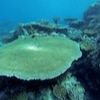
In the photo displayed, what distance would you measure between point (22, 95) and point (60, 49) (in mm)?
1515

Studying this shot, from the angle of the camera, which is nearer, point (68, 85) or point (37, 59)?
point (37, 59)

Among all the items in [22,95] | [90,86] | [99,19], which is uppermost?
[99,19]

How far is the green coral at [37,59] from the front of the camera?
4418 mm

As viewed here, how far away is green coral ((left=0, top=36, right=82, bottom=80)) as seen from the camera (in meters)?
4.42

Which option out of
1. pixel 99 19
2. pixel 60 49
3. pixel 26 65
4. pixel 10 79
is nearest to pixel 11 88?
pixel 10 79

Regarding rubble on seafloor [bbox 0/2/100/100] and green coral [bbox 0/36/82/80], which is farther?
rubble on seafloor [bbox 0/2/100/100]

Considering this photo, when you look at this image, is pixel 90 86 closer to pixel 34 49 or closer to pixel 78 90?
pixel 78 90

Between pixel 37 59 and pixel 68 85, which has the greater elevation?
pixel 37 59

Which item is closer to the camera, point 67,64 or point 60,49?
point 67,64

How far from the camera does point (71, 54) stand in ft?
17.5

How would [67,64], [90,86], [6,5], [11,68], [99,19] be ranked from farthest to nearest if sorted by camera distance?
[6,5] < [99,19] < [90,86] < [67,64] < [11,68]

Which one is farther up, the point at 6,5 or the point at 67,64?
the point at 6,5

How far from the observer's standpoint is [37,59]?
4.82 m

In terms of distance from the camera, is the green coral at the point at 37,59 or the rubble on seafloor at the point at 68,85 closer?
the green coral at the point at 37,59
